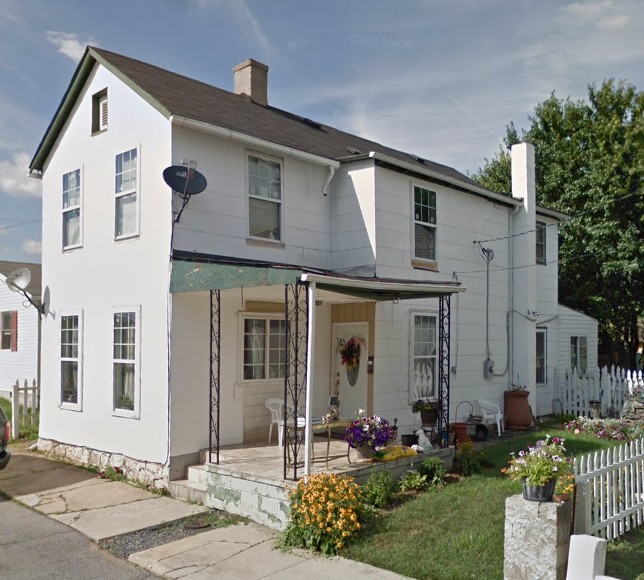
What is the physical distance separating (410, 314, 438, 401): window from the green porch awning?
506 cm

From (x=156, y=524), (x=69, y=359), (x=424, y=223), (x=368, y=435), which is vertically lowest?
(x=156, y=524)

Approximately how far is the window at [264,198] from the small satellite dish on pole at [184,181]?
1.39 meters

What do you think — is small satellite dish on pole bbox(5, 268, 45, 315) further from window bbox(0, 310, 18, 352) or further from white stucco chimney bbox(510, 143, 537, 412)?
white stucco chimney bbox(510, 143, 537, 412)

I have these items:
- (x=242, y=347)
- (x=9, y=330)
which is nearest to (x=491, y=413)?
(x=242, y=347)

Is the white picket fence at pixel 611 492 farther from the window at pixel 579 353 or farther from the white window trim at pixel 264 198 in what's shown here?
the window at pixel 579 353

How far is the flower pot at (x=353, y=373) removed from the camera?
11.6m

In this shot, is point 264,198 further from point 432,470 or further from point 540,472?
point 540,472

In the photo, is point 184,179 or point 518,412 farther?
point 518,412

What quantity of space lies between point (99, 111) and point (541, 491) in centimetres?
986

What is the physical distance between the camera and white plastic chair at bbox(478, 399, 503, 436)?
1334 cm

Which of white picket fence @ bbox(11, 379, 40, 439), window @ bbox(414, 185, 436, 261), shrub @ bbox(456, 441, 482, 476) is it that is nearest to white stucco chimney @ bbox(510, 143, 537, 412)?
window @ bbox(414, 185, 436, 261)

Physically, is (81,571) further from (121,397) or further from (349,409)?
(349,409)

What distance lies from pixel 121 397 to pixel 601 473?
7.31 metres

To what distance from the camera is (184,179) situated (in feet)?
29.8
